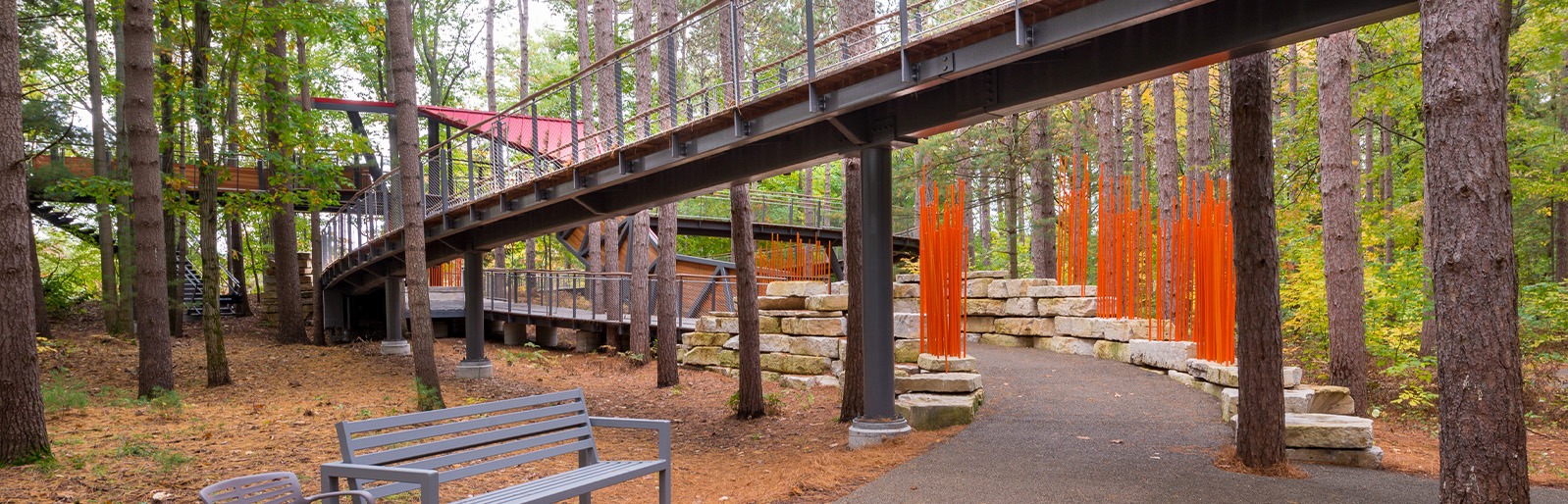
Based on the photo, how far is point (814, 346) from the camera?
1417 centimetres

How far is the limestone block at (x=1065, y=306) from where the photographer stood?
14242 millimetres

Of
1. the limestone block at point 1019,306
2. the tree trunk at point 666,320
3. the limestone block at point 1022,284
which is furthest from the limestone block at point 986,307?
the tree trunk at point 666,320

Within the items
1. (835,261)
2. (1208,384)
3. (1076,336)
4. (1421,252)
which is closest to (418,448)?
(1208,384)

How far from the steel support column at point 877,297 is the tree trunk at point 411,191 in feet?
17.4

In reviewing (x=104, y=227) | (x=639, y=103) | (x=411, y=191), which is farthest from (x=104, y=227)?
(x=639, y=103)

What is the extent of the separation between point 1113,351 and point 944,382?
4884 mm

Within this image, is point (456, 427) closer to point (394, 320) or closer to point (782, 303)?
point (782, 303)

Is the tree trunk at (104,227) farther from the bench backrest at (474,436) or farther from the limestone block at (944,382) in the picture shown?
the bench backrest at (474,436)

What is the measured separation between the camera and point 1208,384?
1048 cm

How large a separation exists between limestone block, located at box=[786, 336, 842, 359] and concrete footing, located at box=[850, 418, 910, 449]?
17.4ft

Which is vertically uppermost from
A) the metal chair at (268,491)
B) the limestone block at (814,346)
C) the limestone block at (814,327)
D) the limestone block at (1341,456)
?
the metal chair at (268,491)

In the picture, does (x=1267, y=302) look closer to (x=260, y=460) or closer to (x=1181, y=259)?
(x=1181, y=259)

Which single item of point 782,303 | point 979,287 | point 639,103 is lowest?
point 782,303

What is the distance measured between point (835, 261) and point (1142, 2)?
21943 mm
